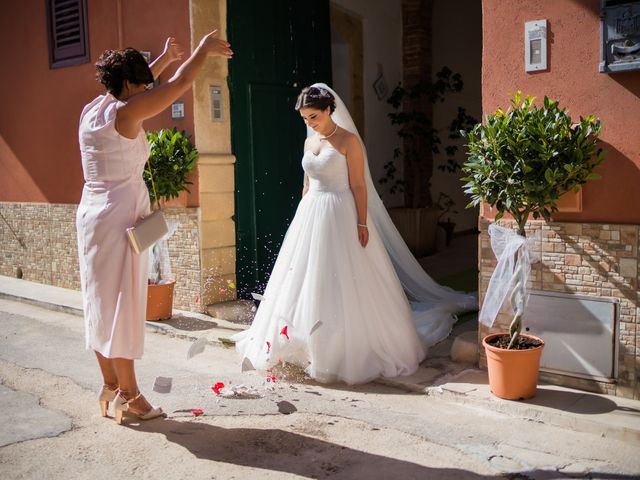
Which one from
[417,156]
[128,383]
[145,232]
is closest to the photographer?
[145,232]

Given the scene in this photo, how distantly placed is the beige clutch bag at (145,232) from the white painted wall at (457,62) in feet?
24.2

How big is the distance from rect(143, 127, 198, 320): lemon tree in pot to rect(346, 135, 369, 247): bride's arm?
6.73 feet

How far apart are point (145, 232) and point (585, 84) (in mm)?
2752

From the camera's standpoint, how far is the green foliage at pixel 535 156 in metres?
3.84

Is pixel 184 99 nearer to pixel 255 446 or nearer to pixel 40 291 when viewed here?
pixel 40 291

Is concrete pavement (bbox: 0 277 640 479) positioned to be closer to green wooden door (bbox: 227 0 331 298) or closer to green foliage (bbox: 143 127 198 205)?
green foliage (bbox: 143 127 198 205)

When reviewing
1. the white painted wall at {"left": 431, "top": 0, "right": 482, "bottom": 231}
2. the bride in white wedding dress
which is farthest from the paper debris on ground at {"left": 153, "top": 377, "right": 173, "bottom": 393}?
the white painted wall at {"left": 431, "top": 0, "right": 482, "bottom": 231}

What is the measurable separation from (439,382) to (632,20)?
8.19 ft

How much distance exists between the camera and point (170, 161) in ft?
20.5

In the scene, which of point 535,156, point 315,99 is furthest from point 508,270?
point 315,99

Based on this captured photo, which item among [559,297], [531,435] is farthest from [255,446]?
[559,297]

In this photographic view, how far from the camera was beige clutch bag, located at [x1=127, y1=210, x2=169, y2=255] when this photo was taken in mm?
3779

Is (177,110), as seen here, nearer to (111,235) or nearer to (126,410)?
(111,235)

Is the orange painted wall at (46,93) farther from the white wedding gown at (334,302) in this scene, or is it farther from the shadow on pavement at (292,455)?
the shadow on pavement at (292,455)
